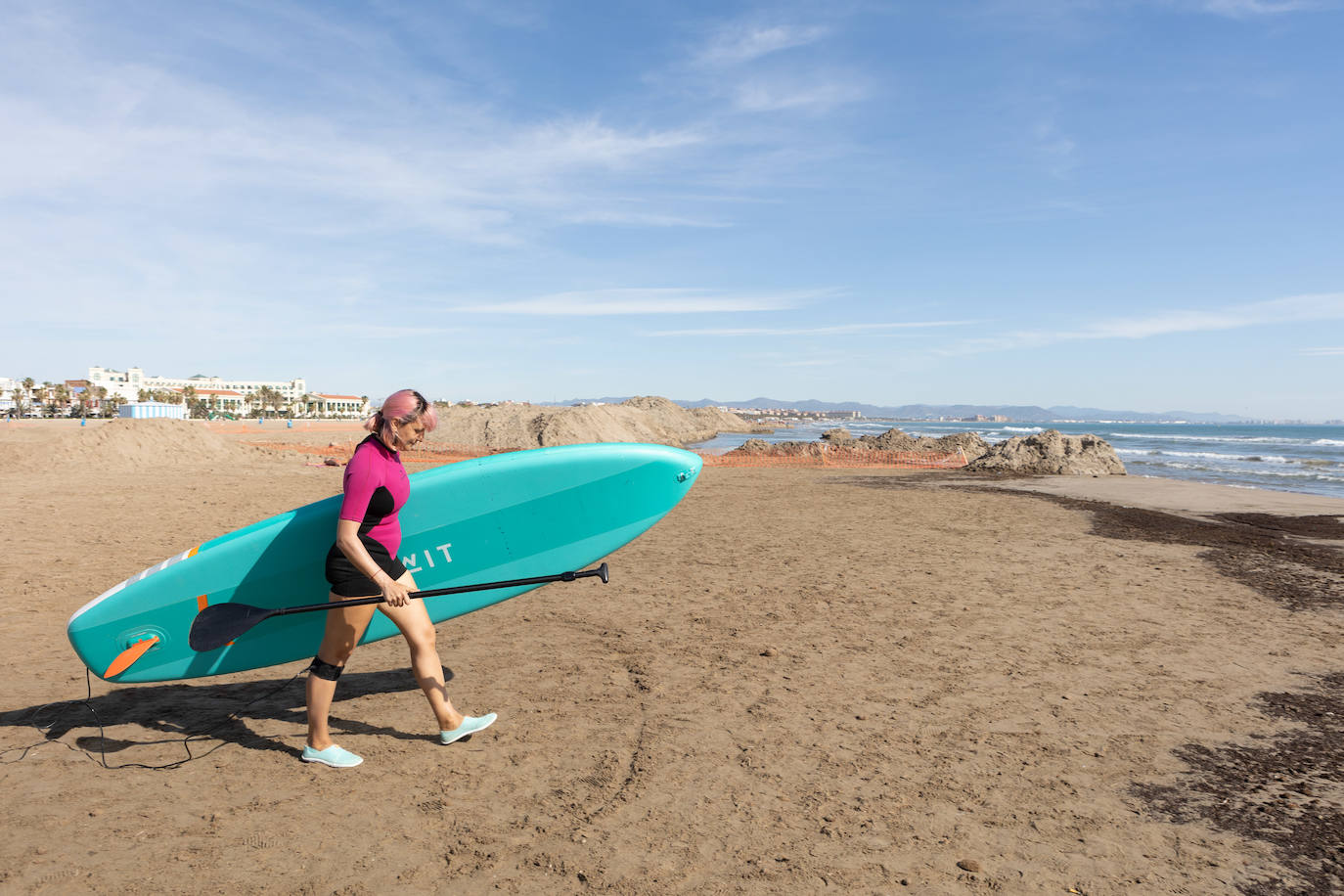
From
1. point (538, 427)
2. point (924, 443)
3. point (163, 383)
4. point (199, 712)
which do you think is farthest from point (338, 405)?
point (199, 712)

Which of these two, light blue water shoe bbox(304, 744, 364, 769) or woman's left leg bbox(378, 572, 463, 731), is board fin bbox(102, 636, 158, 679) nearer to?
light blue water shoe bbox(304, 744, 364, 769)

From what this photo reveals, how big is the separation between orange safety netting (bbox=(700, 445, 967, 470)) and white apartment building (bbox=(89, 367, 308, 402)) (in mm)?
134255

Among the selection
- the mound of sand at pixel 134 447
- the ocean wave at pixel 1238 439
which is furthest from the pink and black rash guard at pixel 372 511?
the ocean wave at pixel 1238 439

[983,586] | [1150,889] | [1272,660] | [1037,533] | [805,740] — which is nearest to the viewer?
[1150,889]

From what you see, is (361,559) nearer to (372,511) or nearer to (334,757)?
(372,511)

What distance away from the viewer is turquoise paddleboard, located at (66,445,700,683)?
162 inches

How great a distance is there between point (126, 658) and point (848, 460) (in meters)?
29.3

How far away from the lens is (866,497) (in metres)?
16.6

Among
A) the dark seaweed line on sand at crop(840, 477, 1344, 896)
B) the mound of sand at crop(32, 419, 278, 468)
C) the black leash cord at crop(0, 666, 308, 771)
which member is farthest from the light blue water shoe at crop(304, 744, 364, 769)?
the mound of sand at crop(32, 419, 278, 468)

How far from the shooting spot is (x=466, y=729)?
12.9 ft

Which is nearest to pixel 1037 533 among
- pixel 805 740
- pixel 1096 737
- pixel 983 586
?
pixel 983 586

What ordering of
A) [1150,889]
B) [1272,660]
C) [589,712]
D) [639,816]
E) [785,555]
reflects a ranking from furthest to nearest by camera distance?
[785,555]
[1272,660]
[589,712]
[639,816]
[1150,889]

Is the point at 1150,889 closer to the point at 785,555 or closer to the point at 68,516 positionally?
the point at 785,555

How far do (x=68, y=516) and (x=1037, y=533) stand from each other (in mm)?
15910
